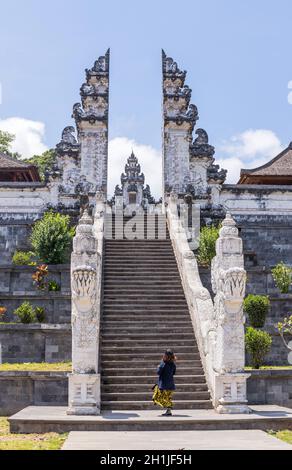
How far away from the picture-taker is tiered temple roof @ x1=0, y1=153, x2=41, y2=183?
A: 34.9 meters

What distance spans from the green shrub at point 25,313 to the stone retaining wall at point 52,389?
12.1ft

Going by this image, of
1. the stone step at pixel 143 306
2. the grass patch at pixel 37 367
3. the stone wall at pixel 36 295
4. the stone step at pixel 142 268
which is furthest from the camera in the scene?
the stone step at pixel 142 268

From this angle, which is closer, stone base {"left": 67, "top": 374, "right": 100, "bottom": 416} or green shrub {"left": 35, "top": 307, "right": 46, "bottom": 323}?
stone base {"left": 67, "top": 374, "right": 100, "bottom": 416}

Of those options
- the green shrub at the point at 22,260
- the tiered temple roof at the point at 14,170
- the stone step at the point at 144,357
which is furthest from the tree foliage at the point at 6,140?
the stone step at the point at 144,357

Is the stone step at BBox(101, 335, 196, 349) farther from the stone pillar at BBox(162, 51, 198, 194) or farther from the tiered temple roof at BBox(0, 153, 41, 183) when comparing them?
the tiered temple roof at BBox(0, 153, 41, 183)

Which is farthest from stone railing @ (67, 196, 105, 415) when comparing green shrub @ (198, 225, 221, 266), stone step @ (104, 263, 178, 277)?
green shrub @ (198, 225, 221, 266)

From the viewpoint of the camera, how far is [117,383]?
53.3ft

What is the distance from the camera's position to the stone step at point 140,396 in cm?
1570

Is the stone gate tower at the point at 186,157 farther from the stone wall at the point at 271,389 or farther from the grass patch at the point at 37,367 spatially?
the stone wall at the point at 271,389

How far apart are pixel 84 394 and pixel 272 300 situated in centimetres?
847

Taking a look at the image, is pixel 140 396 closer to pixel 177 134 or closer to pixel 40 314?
pixel 40 314

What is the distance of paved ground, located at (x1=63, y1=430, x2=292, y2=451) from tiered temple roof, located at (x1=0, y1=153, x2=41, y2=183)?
2343 cm
